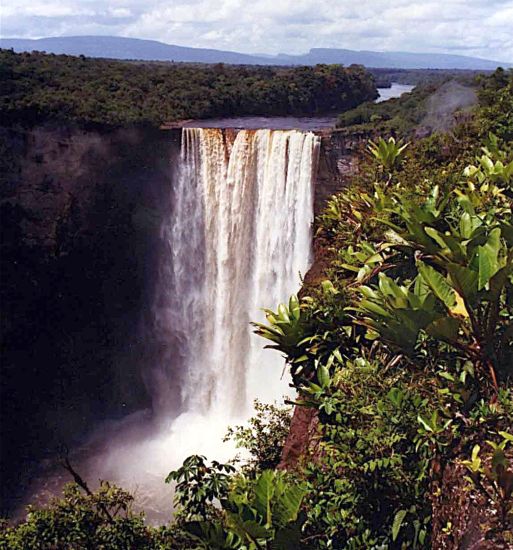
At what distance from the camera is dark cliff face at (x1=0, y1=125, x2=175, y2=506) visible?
17.1 m

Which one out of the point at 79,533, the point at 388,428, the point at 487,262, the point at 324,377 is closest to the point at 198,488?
the point at 79,533

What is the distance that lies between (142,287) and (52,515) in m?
11.7

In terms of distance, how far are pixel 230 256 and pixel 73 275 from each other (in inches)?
190

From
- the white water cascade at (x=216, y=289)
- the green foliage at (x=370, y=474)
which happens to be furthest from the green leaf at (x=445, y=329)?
the white water cascade at (x=216, y=289)

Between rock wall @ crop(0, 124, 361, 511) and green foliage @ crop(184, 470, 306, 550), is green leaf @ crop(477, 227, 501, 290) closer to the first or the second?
green foliage @ crop(184, 470, 306, 550)

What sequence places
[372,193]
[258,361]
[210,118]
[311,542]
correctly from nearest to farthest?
[311,542] < [372,193] < [258,361] < [210,118]

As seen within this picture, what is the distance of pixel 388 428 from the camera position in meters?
6.23

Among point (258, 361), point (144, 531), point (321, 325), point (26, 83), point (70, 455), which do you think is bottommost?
point (70, 455)

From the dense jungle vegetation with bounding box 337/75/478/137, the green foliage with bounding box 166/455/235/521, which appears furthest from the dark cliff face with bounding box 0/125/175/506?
the green foliage with bounding box 166/455/235/521

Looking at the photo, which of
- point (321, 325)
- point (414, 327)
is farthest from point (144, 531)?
point (414, 327)

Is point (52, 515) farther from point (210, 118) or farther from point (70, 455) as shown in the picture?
point (210, 118)

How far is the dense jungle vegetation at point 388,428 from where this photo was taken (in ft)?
18.7

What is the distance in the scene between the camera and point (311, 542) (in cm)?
609

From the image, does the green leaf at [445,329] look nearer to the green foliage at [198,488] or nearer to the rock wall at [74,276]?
the green foliage at [198,488]
